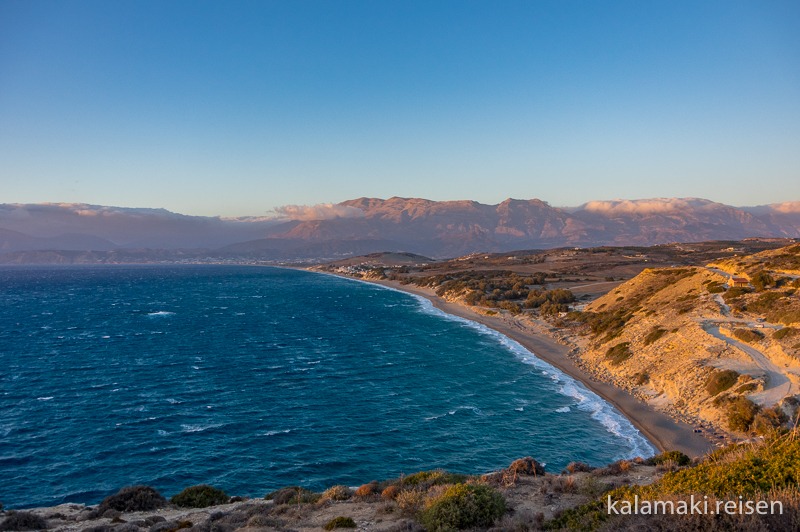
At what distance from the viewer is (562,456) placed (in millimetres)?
30828

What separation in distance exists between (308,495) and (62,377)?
146ft

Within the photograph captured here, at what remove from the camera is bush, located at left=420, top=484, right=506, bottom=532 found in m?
14.2

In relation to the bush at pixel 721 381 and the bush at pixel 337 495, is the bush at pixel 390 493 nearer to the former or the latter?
the bush at pixel 337 495

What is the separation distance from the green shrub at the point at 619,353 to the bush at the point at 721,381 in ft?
40.2

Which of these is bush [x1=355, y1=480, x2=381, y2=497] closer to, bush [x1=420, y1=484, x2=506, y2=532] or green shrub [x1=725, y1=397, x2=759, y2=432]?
bush [x1=420, y1=484, x2=506, y2=532]

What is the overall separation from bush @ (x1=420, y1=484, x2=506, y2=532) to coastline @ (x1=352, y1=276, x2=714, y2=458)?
1551 cm

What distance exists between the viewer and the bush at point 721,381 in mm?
36094

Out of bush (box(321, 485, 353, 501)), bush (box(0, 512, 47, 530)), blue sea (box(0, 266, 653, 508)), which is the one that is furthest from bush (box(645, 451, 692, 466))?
bush (box(0, 512, 47, 530))

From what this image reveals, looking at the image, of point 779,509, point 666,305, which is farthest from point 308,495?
point 666,305

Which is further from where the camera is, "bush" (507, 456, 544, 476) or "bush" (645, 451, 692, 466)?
"bush" (645, 451, 692, 466)

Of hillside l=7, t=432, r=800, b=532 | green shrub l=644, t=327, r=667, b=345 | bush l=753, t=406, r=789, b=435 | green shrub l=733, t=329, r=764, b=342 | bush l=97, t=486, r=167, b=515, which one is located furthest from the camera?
green shrub l=644, t=327, r=667, b=345

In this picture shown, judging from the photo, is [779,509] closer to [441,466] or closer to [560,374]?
[441,466]

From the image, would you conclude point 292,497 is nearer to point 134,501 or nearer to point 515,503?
point 134,501

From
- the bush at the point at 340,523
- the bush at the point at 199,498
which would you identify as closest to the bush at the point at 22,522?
the bush at the point at 199,498
